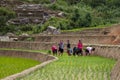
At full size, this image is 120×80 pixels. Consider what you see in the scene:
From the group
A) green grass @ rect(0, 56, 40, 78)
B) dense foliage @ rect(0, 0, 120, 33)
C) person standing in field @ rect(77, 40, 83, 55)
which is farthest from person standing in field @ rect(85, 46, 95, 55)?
dense foliage @ rect(0, 0, 120, 33)

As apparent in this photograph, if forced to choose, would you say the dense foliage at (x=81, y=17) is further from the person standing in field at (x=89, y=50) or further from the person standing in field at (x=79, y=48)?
the person standing in field at (x=79, y=48)

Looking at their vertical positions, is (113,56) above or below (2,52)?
above

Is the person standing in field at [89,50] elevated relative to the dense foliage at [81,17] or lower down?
elevated

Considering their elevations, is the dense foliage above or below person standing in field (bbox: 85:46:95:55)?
below

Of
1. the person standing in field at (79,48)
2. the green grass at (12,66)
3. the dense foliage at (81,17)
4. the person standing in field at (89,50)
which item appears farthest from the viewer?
the dense foliage at (81,17)

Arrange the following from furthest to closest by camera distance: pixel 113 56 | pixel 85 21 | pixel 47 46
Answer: pixel 85 21 < pixel 47 46 < pixel 113 56

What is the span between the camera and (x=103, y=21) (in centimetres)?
5969

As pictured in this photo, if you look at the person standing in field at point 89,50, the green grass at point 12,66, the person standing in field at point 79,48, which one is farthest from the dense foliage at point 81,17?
the green grass at point 12,66

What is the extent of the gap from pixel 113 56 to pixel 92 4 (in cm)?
4679

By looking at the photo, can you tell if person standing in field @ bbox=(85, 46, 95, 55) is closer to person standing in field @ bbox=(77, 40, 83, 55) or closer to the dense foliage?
person standing in field @ bbox=(77, 40, 83, 55)

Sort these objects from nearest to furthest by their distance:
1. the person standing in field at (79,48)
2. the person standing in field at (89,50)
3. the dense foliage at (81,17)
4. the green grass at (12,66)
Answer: the green grass at (12,66) → the person standing in field at (79,48) → the person standing in field at (89,50) → the dense foliage at (81,17)

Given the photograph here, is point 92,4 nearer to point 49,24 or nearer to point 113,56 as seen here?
point 49,24

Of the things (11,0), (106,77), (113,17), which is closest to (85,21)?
(113,17)

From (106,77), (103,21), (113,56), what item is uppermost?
(106,77)
